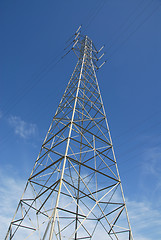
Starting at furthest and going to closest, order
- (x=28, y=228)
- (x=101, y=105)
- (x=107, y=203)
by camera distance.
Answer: (x=101, y=105), (x=107, y=203), (x=28, y=228)

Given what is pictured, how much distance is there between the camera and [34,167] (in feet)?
32.0

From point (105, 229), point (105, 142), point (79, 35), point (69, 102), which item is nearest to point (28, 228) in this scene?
point (105, 229)

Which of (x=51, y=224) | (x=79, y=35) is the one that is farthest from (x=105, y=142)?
(x=79, y=35)

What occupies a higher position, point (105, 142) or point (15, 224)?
point (105, 142)

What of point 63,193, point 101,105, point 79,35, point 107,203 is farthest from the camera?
point 79,35

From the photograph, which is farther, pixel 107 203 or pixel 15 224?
pixel 107 203

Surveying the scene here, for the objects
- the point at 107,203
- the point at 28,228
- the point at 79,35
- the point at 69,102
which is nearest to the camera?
the point at 28,228

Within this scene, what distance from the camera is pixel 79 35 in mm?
19703

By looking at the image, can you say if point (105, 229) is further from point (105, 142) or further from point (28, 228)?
point (105, 142)

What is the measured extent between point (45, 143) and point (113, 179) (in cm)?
486

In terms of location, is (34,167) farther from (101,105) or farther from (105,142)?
(101,105)

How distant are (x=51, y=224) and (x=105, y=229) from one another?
13.6ft

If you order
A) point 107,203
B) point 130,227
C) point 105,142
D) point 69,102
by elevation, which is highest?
point 69,102

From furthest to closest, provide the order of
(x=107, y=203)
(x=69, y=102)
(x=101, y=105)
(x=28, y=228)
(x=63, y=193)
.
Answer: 1. (x=101, y=105)
2. (x=69, y=102)
3. (x=63, y=193)
4. (x=107, y=203)
5. (x=28, y=228)
